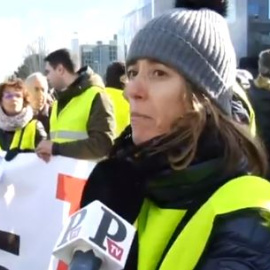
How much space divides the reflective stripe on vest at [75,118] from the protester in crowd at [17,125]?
19cm

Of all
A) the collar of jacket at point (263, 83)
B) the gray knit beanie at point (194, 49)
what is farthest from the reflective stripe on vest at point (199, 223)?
the collar of jacket at point (263, 83)

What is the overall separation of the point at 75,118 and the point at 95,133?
0.69ft

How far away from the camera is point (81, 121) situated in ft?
15.5

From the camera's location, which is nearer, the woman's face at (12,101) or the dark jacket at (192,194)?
the dark jacket at (192,194)

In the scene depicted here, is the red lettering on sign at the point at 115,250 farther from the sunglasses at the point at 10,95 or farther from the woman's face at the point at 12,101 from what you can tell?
the sunglasses at the point at 10,95

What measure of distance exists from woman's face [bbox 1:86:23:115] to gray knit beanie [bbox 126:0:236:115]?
3.51 m

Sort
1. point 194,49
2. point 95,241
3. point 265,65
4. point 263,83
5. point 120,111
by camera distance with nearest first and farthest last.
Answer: point 95,241 < point 194,49 < point 263,83 < point 265,65 < point 120,111

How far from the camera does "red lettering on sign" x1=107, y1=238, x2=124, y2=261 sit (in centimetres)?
125

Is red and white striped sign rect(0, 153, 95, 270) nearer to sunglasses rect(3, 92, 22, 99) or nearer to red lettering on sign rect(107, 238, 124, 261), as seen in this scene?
sunglasses rect(3, 92, 22, 99)

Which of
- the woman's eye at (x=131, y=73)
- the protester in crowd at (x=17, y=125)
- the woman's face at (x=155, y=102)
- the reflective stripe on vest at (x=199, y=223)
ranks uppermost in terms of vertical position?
the woman's eye at (x=131, y=73)

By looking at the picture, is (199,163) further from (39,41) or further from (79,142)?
(39,41)

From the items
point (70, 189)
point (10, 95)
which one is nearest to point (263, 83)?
point (70, 189)

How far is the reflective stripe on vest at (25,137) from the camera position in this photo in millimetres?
4887

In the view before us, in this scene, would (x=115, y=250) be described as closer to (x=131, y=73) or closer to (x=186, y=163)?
(x=186, y=163)
